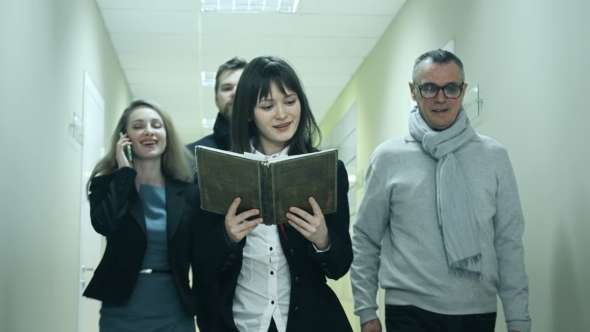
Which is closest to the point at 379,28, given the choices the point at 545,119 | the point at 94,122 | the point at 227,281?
the point at 94,122

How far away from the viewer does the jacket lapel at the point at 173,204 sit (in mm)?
2451

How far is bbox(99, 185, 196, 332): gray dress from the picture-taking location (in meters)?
2.40

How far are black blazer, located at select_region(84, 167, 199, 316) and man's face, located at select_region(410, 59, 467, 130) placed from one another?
83 cm

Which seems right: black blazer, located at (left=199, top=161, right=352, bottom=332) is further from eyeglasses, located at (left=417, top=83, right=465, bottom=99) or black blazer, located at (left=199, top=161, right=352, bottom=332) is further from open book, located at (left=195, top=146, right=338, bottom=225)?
eyeglasses, located at (left=417, top=83, right=465, bottom=99)

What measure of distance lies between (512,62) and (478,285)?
53.6 inches

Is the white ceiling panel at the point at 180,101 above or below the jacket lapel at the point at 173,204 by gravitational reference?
above

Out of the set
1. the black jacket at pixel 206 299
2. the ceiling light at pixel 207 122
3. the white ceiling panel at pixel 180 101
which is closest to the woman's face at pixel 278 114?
the black jacket at pixel 206 299

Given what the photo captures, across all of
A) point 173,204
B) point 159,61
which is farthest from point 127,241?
point 159,61

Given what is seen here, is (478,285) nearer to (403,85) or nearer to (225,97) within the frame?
(225,97)

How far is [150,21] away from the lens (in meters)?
5.75

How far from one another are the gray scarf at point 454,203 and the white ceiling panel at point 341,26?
3.55 m

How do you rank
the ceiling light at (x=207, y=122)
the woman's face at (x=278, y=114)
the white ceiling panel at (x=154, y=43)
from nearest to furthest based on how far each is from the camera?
the woman's face at (x=278, y=114) → the white ceiling panel at (x=154, y=43) → the ceiling light at (x=207, y=122)

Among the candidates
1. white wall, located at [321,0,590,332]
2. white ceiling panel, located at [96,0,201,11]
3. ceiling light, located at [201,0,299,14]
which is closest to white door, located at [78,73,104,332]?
white ceiling panel, located at [96,0,201,11]

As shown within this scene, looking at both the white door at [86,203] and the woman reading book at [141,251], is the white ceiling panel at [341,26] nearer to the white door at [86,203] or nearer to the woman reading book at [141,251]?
the white door at [86,203]
